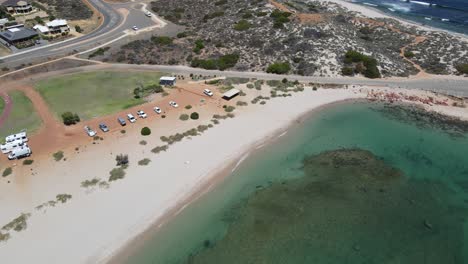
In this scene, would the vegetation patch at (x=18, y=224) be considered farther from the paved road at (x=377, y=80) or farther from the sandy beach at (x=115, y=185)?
the paved road at (x=377, y=80)

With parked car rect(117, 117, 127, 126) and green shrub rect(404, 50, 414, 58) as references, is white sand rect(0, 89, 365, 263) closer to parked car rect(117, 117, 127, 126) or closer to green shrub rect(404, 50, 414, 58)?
parked car rect(117, 117, 127, 126)

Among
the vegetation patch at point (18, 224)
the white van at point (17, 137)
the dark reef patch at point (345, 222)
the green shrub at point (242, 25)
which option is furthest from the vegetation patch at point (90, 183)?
the green shrub at point (242, 25)

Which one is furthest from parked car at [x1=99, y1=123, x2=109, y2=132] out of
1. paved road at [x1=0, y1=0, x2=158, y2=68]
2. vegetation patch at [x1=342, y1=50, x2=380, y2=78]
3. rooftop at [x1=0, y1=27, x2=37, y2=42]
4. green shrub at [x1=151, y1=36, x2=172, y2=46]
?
vegetation patch at [x1=342, y1=50, x2=380, y2=78]

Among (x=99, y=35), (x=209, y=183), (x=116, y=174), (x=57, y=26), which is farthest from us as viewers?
(x=99, y=35)

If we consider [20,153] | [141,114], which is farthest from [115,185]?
[141,114]

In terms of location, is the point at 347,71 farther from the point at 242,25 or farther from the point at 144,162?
the point at 144,162

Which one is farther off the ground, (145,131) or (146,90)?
(146,90)
